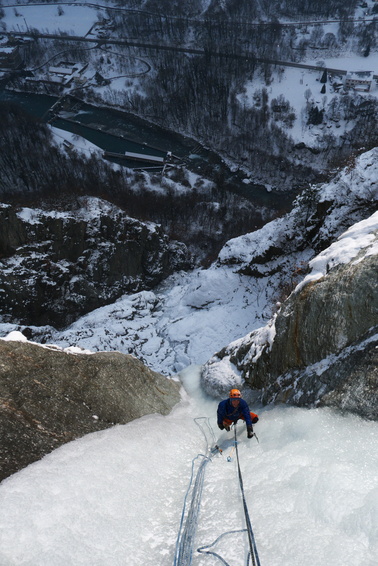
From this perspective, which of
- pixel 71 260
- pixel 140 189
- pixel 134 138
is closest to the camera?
pixel 71 260

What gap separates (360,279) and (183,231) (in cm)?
3738

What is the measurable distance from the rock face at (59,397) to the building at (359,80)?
72548 mm

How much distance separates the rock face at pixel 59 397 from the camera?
22.1 feet

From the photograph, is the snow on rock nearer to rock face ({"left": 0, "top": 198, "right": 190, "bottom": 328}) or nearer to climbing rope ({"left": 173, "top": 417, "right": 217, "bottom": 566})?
climbing rope ({"left": 173, "top": 417, "right": 217, "bottom": 566})

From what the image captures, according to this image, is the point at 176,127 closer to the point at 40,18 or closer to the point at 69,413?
the point at 69,413

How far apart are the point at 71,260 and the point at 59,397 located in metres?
25.7

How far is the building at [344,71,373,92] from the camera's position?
6138 centimetres

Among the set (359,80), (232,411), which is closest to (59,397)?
(232,411)

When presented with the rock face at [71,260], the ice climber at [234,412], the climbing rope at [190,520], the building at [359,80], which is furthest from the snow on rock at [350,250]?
the building at [359,80]

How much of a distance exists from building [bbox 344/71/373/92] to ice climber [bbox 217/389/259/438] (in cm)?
7277

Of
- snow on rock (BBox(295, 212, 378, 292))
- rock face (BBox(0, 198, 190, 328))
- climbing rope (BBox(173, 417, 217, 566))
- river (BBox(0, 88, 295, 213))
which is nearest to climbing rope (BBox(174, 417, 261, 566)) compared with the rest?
climbing rope (BBox(173, 417, 217, 566))

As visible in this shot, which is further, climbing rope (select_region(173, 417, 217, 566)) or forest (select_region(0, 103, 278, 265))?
forest (select_region(0, 103, 278, 265))

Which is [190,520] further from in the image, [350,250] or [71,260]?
[71,260]

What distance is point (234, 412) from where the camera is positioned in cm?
803
